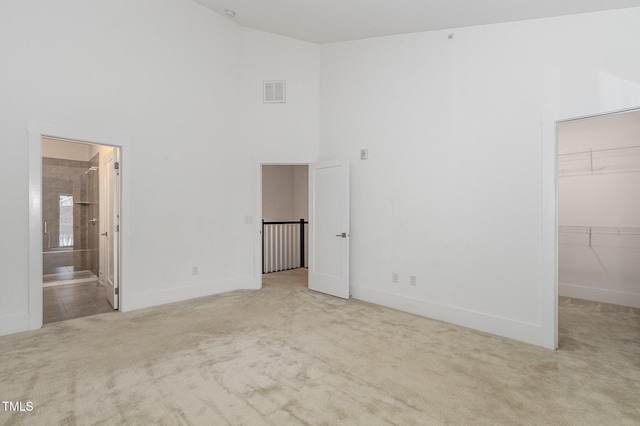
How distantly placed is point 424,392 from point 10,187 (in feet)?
13.7

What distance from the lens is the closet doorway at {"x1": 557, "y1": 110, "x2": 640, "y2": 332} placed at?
4.31 meters

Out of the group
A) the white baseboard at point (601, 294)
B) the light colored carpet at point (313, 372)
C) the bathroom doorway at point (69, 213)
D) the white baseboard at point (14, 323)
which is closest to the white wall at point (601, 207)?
the white baseboard at point (601, 294)

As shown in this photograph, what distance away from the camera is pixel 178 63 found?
14.6 feet

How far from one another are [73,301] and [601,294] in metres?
7.34

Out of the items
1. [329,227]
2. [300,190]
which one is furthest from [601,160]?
[300,190]

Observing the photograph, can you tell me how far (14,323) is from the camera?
323cm

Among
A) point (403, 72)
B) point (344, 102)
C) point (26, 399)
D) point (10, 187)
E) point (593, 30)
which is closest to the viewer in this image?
point (26, 399)

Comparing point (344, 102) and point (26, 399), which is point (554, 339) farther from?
point (26, 399)

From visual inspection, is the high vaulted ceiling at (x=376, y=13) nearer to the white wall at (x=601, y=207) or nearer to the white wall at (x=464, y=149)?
the white wall at (x=464, y=149)

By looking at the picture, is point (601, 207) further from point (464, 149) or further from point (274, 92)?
point (274, 92)

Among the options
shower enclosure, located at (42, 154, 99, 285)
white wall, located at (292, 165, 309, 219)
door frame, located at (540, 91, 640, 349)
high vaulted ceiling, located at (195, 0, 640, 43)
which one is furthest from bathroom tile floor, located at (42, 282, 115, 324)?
door frame, located at (540, 91, 640, 349)

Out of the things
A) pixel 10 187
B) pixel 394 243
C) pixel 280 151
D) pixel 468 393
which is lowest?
pixel 468 393

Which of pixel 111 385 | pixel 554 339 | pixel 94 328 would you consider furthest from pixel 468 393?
pixel 94 328

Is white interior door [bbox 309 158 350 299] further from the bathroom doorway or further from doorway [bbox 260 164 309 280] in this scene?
the bathroom doorway
